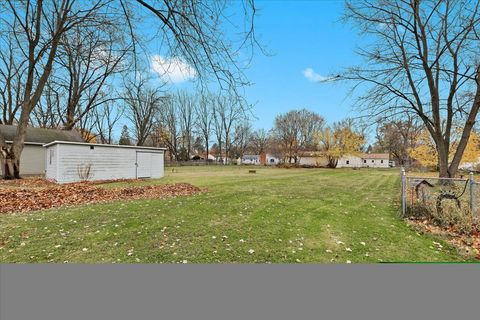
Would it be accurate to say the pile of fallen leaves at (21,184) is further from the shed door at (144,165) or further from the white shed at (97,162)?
the shed door at (144,165)

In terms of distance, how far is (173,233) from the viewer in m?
5.15

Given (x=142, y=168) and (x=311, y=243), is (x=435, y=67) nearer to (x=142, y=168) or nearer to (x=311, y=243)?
(x=311, y=243)

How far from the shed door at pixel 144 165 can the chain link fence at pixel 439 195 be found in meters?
16.6

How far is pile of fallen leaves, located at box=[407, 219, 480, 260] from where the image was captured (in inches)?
Result: 182

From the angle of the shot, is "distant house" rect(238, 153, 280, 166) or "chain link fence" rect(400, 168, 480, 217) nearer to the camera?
"chain link fence" rect(400, 168, 480, 217)

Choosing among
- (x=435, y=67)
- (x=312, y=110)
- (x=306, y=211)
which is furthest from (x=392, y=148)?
(x=306, y=211)

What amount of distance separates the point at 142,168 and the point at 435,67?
18309mm

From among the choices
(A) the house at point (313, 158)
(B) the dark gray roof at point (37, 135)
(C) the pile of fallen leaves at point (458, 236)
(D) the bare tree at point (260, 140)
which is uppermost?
(D) the bare tree at point (260, 140)

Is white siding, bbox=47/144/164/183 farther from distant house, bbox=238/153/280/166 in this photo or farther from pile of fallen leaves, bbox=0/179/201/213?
distant house, bbox=238/153/280/166

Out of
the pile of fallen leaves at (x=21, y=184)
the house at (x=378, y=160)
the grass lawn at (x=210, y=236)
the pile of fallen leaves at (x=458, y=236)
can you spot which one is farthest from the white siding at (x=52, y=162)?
the house at (x=378, y=160)

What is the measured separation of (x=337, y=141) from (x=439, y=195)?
43.3 m

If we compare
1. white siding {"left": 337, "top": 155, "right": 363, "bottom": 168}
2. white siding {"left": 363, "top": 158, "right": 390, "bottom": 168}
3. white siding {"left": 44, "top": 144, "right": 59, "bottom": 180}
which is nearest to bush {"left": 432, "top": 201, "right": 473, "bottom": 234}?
white siding {"left": 44, "top": 144, "right": 59, "bottom": 180}

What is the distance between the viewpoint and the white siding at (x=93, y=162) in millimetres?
15336

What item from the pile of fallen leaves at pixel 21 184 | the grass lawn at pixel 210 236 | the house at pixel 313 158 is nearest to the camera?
the grass lawn at pixel 210 236
